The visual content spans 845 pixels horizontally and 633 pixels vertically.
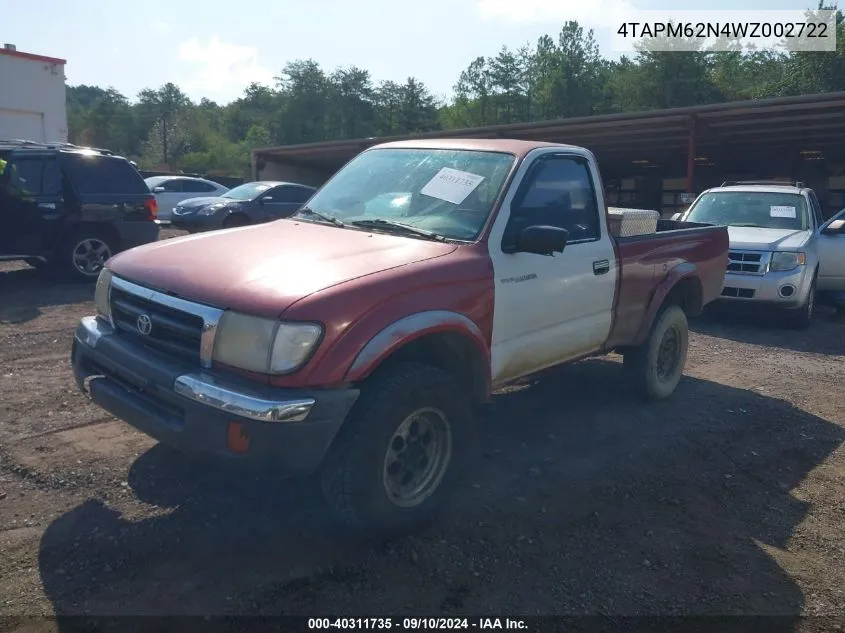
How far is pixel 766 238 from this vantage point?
926 centimetres

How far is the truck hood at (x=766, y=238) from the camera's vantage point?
900 cm

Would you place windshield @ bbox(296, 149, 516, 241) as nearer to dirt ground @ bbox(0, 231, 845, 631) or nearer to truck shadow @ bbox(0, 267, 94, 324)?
dirt ground @ bbox(0, 231, 845, 631)

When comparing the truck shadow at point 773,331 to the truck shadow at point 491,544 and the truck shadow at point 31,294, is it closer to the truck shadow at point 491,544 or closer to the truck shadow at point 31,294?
the truck shadow at point 491,544

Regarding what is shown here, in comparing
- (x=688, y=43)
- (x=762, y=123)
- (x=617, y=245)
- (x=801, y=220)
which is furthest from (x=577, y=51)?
(x=617, y=245)

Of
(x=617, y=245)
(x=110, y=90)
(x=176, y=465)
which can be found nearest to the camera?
(x=176, y=465)

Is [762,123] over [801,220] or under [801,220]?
over

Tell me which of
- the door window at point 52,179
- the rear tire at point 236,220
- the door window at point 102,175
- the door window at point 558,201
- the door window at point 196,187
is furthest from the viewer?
the door window at point 196,187

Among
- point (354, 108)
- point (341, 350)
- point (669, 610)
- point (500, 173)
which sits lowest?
point (669, 610)

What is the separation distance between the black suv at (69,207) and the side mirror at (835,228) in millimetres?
9225

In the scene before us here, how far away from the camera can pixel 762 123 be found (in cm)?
1686

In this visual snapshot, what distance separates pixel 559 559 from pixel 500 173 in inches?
86.1

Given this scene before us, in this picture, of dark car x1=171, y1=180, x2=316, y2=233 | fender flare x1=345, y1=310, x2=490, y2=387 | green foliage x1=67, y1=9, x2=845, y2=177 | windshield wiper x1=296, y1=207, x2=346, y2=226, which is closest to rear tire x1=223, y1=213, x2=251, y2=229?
dark car x1=171, y1=180, x2=316, y2=233

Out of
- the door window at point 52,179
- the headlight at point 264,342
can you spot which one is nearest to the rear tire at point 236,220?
the door window at point 52,179

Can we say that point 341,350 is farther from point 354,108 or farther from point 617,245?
point 354,108
